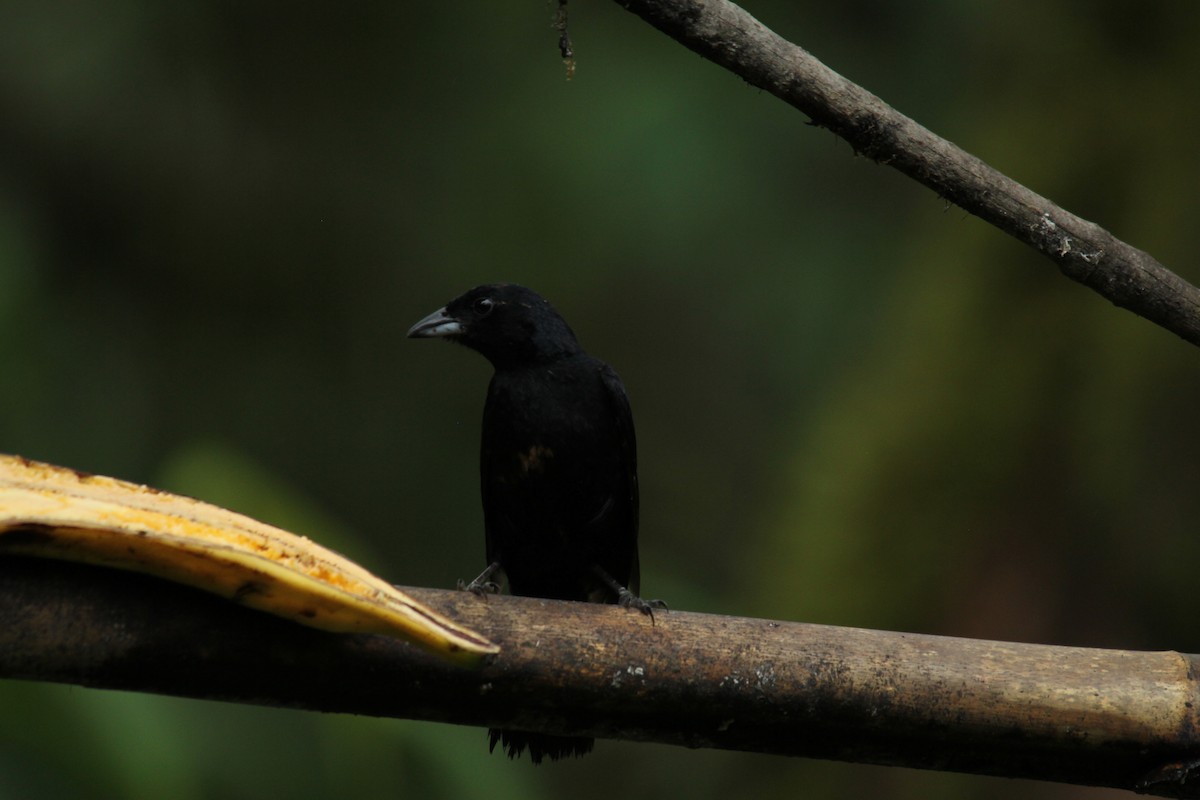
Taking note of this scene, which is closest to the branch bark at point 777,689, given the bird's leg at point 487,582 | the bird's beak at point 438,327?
the bird's leg at point 487,582

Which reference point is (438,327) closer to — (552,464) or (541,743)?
(552,464)

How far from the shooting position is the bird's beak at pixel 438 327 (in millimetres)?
3561

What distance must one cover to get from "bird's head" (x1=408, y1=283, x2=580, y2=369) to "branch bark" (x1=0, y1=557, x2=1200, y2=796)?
1.25 meters

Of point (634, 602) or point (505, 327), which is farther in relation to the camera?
point (505, 327)

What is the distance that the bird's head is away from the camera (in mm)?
3443

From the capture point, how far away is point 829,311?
269 inches

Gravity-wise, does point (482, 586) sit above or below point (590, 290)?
below

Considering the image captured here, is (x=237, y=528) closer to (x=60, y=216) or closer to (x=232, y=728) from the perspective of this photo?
(x=232, y=728)

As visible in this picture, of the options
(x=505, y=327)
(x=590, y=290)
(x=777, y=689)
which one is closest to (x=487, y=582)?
(x=505, y=327)

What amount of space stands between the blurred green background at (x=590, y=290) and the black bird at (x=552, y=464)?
1.24 metres

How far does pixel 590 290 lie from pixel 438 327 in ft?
10.6

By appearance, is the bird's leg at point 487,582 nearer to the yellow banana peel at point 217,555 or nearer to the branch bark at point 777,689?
the branch bark at point 777,689

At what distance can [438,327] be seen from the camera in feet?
11.8

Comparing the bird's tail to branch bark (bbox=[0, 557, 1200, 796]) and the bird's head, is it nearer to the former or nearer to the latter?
branch bark (bbox=[0, 557, 1200, 796])
